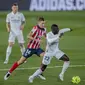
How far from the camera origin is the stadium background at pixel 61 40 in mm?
15797

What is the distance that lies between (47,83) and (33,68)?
2682mm

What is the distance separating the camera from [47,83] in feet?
48.0

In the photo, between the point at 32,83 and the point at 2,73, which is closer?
the point at 32,83

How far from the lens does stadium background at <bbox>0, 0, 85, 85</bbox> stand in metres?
15.8

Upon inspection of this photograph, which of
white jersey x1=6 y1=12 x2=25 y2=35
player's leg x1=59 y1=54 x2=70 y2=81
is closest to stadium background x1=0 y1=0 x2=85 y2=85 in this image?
player's leg x1=59 y1=54 x2=70 y2=81

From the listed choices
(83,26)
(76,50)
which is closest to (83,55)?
(76,50)

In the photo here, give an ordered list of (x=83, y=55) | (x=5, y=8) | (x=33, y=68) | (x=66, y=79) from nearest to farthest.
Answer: (x=66, y=79), (x=33, y=68), (x=83, y=55), (x=5, y=8)

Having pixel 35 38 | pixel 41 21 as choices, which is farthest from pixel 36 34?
pixel 41 21

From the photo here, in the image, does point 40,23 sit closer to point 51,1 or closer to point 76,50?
point 76,50

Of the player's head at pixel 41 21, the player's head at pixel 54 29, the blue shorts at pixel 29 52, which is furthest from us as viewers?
the blue shorts at pixel 29 52

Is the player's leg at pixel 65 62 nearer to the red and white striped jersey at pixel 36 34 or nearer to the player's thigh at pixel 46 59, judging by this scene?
the player's thigh at pixel 46 59

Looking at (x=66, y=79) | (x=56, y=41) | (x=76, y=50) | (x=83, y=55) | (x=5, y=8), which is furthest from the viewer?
(x=5, y=8)

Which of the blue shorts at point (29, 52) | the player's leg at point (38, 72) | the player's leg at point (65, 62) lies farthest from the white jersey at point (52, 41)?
the blue shorts at point (29, 52)

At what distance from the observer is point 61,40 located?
2566cm
